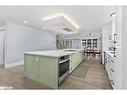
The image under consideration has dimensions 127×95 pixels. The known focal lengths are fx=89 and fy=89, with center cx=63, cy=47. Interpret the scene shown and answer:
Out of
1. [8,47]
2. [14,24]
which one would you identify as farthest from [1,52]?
[14,24]

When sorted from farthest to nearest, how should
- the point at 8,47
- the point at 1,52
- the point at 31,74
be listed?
the point at 1,52, the point at 8,47, the point at 31,74

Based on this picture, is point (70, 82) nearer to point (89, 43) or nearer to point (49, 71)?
point (49, 71)

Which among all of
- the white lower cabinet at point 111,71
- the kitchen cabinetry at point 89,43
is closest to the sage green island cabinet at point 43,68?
the white lower cabinet at point 111,71

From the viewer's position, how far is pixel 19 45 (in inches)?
179

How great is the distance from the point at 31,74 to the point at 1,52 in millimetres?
3061

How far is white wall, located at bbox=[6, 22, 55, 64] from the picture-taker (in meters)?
4.05

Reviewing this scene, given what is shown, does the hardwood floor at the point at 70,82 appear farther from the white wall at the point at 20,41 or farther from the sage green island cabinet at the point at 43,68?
the white wall at the point at 20,41

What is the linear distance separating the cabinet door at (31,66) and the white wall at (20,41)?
1866 mm

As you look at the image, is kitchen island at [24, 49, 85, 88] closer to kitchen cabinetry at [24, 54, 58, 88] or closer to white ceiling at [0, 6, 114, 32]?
kitchen cabinetry at [24, 54, 58, 88]

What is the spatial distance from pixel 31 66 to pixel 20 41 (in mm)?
2532

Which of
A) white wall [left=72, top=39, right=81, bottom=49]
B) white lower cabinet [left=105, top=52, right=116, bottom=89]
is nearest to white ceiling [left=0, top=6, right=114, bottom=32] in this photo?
white lower cabinet [left=105, top=52, right=116, bottom=89]

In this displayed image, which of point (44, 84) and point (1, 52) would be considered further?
point (1, 52)
